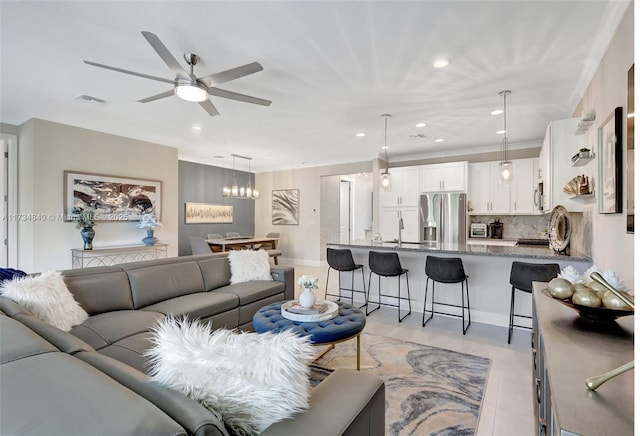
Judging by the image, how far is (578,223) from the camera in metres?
3.66

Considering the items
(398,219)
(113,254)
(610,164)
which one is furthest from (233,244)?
(610,164)

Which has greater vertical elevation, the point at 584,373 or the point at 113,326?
the point at 584,373

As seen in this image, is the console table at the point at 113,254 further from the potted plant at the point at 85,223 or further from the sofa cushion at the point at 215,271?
the sofa cushion at the point at 215,271

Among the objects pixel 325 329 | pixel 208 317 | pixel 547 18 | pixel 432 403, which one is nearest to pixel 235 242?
pixel 208 317

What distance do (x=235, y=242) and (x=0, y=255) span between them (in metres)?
3.63

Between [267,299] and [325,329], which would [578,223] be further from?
[267,299]

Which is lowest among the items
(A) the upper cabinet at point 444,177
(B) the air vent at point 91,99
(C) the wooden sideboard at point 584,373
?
(C) the wooden sideboard at point 584,373

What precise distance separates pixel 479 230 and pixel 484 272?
2.56m

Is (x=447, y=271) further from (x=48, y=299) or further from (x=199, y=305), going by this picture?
(x=48, y=299)

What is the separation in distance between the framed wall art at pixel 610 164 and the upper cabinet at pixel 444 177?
3.53 metres

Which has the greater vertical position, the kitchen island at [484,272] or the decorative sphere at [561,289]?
the decorative sphere at [561,289]

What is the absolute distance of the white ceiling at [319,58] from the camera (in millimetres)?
2131

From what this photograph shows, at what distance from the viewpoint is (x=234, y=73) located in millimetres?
2441

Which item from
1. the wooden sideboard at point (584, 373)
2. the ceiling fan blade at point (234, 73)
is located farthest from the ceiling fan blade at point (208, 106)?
the wooden sideboard at point (584, 373)
